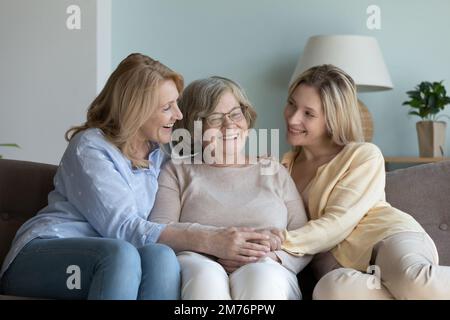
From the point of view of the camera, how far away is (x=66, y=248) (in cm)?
164

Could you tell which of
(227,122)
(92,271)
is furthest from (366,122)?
(92,271)

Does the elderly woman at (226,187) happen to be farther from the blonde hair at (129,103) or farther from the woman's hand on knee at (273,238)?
the blonde hair at (129,103)

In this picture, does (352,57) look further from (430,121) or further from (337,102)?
(337,102)

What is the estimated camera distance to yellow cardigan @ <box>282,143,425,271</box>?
5.93 ft

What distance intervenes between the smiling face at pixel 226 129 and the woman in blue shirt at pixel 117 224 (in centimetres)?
11

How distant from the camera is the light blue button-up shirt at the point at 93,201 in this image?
1713 mm

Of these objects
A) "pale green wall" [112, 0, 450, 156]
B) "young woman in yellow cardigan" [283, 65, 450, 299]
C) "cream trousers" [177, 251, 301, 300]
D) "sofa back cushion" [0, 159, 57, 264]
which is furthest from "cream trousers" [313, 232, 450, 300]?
"pale green wall" [112, 0, 450, 156]

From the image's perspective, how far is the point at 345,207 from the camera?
187 centimetres

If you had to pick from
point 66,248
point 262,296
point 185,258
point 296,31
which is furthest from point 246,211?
point 296,31

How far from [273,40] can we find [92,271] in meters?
2.57

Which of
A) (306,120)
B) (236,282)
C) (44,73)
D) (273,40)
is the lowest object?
(236,282)

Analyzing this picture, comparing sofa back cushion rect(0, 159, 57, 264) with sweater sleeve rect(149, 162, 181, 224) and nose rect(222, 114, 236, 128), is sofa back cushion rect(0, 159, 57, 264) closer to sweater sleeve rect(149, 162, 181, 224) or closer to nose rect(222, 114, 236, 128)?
sweater sleeve rect(149, 162, 181, 224)

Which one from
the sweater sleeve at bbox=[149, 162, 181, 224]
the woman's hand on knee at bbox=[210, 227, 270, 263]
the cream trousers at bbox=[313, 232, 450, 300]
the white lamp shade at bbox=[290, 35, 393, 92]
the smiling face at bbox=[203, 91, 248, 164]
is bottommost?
the cream trousers at bbox=[313, 232, 450, 300]

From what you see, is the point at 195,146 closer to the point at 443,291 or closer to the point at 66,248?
the point at 66,248
